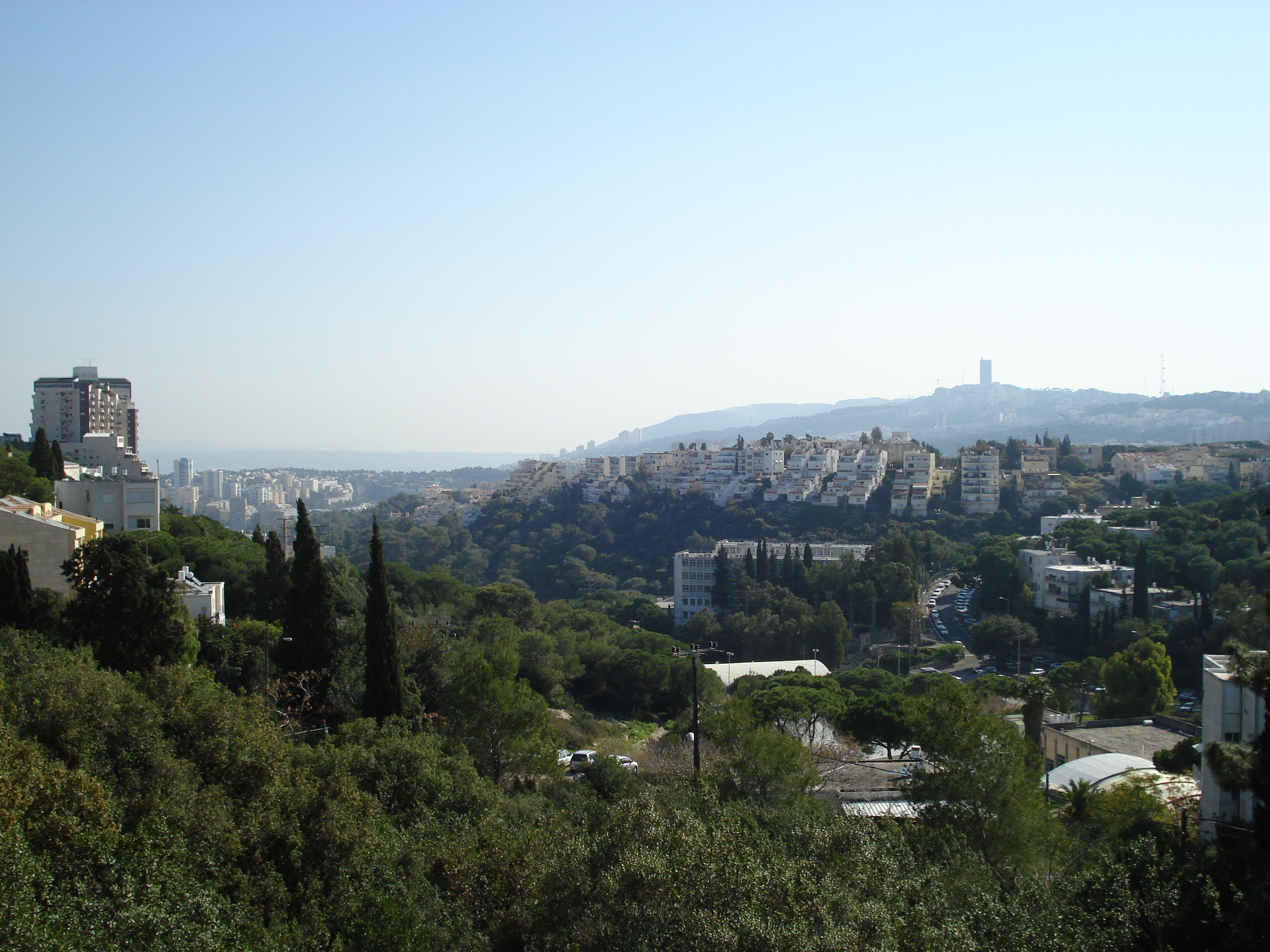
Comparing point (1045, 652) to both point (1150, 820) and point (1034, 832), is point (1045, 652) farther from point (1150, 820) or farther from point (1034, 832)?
point (1034, 832)

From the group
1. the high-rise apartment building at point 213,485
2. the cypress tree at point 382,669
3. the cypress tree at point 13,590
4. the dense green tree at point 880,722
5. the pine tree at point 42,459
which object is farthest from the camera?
the high-rise apartment building at point 213,485

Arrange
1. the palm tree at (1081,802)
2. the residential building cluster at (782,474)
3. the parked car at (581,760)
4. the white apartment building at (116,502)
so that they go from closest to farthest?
the palm tree at (1081,802) → the parked car at (581,760) → the white apartment building at (116,502) → the residential building cluster at (782,474)

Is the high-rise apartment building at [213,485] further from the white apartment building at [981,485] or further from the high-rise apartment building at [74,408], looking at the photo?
the white apartment building at [981,485]

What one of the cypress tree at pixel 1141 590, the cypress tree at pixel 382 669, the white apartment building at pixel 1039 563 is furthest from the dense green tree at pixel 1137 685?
the cypress tree at pixel 382 669

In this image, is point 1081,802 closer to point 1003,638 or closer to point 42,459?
point 1003,638

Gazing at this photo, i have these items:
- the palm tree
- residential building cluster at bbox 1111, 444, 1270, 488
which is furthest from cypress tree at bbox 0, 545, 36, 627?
residential building cluster at bbox 1111, 444, 1270, 488

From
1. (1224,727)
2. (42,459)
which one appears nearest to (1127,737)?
(1224,727)
